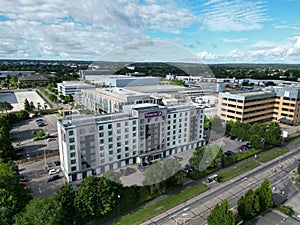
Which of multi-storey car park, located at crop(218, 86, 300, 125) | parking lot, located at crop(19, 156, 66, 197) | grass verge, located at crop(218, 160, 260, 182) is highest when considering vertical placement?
multi-storey car park, located at crop(218, 86, 300, 125)

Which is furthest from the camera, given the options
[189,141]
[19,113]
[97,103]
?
[19,113]

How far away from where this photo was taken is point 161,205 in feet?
41.7

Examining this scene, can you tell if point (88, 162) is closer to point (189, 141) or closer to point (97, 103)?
point (189, 141)

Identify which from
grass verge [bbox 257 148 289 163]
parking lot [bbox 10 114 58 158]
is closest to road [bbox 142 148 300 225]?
grass verge [bbox 257 148 289 163]

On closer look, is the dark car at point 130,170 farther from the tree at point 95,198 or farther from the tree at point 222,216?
the tree at point 222,216

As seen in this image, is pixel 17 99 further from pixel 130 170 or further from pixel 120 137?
pixel 130 170

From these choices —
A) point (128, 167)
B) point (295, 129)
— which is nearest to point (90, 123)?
point (128, 167)

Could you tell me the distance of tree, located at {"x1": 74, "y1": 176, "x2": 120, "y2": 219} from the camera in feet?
34.7

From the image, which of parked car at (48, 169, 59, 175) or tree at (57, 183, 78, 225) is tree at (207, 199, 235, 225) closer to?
tree at (57, 183, 78, 225)

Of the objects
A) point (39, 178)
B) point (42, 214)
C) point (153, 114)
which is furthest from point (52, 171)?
point (153, 114)

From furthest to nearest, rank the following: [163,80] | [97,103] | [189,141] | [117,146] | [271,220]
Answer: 1. [163,80]
2. [97,103]
3. [189,141]
4. [117,146]
5. [271,220]

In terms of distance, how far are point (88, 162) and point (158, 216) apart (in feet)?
21.5

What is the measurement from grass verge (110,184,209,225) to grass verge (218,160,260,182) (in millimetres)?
2227

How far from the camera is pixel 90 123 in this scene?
14758 millimetres
